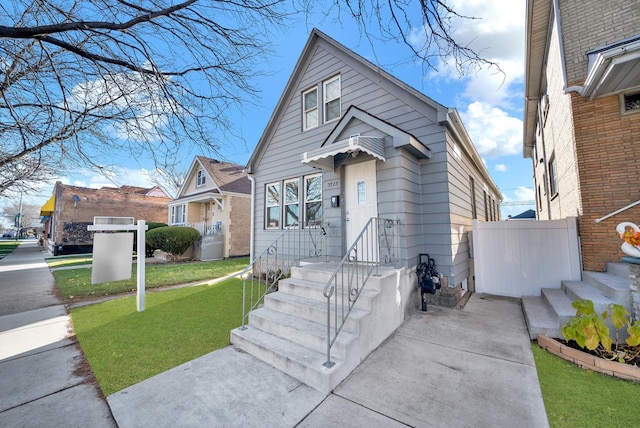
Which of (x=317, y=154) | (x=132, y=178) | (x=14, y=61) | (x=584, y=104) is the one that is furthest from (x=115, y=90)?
(x=584, y=104)

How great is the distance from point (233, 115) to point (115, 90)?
1.57 meters

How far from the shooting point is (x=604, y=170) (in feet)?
15.2

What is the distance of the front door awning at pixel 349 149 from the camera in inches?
182

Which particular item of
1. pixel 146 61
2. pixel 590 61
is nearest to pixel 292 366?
pixel 146 61

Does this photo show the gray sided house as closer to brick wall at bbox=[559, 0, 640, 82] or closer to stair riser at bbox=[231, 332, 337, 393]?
stair riser at bbox=[231, 332, 337, 393]

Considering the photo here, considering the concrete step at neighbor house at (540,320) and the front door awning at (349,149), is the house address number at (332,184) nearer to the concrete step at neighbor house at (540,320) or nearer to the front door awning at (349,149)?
the front door awning at (349,149)

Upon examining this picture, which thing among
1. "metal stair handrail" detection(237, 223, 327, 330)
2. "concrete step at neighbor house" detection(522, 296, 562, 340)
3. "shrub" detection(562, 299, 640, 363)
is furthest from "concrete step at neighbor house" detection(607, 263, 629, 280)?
"metal stair handrail" detection(237, 223, 327, 330)

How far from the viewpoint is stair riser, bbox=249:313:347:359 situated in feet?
9.90

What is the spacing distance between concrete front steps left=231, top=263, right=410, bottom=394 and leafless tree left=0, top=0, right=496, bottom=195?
8.67 ft

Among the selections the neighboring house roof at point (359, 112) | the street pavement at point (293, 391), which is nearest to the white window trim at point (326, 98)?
the neighboring house roof at point (359, 112)

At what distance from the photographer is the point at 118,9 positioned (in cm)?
299

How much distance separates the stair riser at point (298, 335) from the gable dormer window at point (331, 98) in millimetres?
5553

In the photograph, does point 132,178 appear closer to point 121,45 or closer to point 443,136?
point 121,45

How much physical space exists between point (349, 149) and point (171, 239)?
38.3 feet
